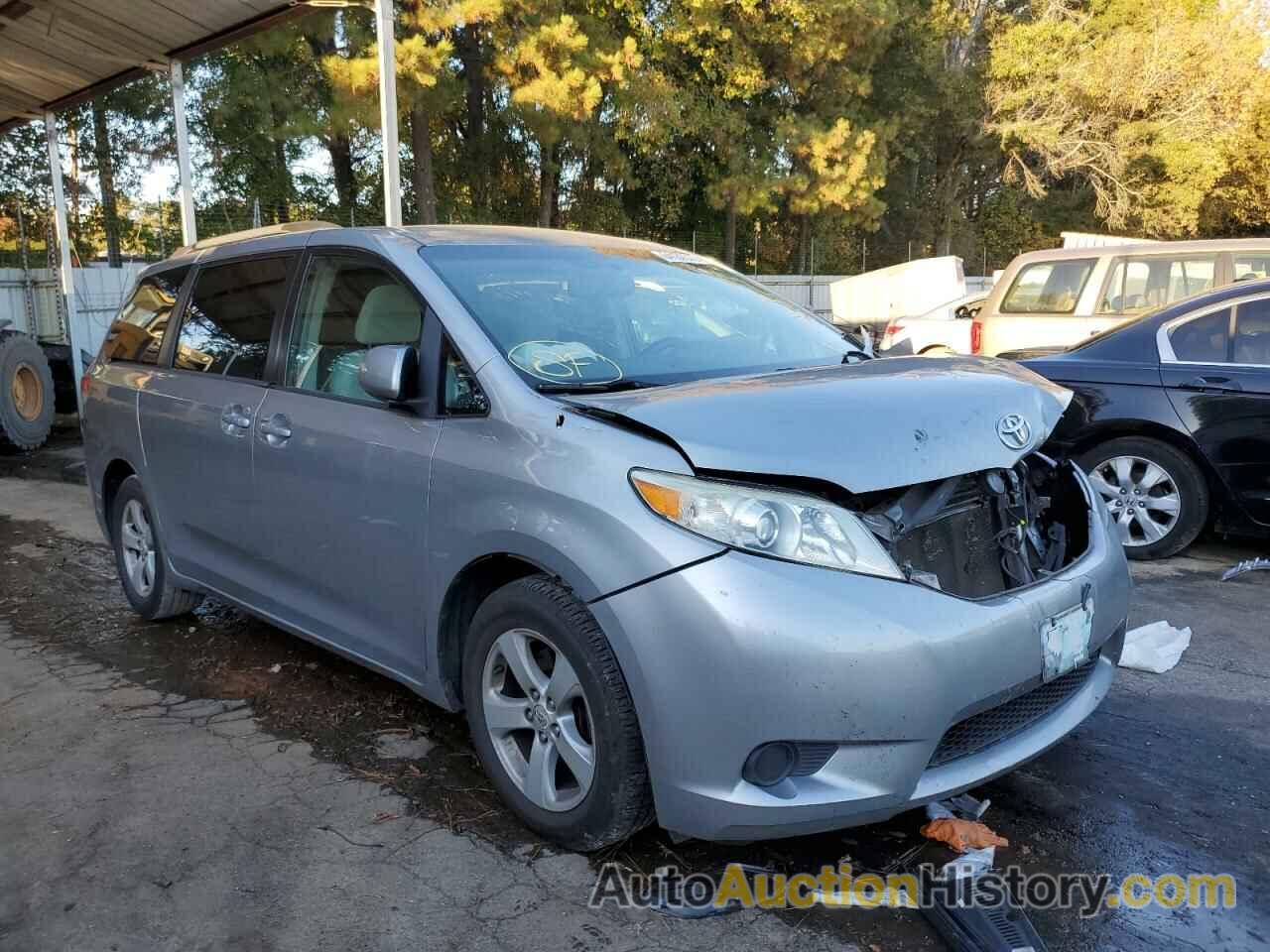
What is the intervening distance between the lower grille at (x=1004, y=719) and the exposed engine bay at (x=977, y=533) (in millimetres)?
302

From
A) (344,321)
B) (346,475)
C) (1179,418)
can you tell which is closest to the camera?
(346,475)

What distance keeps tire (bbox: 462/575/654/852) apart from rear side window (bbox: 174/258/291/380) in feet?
5.57

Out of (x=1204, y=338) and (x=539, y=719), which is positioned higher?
(x=1204, y=338)

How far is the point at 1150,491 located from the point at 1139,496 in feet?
0.21

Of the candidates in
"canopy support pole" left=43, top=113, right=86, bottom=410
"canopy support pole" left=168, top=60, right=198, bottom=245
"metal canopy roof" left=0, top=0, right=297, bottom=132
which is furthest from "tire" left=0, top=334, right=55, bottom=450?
"metal canopy roof" left=0, top=0, right=297, bottom=132

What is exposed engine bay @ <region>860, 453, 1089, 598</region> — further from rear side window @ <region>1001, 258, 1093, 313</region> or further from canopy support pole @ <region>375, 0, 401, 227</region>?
canopy support pole @ <region>375, 0, 401, 227</region>

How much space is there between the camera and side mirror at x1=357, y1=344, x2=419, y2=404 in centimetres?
305

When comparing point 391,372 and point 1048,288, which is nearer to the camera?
point 391,372

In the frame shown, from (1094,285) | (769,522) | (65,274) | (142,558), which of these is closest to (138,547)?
(142,558)

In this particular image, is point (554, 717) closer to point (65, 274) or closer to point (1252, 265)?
point (1252, 265)

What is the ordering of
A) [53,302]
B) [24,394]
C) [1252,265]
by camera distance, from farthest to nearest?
[53,302] → [24,394] → [1252,265]

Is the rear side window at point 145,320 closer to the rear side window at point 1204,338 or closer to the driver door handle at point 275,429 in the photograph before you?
the driver door handle at point 275,429

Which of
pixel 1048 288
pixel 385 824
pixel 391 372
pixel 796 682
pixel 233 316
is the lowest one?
pixel 385 824

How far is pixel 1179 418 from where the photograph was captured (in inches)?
224
